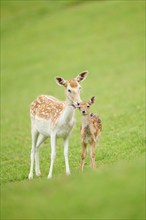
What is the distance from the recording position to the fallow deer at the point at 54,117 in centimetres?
1292

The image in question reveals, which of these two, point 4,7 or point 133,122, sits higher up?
point 4,7

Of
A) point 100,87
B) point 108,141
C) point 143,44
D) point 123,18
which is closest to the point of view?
point 108,141

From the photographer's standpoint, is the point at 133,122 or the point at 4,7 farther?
the point at 4,7

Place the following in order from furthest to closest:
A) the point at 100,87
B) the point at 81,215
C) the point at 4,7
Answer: the point at 4,7 → the point at 100,87 → the point at 81,215

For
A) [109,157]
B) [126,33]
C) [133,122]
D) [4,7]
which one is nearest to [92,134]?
[109,157]

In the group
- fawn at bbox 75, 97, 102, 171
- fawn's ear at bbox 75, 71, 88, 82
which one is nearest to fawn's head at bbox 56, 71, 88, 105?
fawn at bbox 75, 97, 102, 171

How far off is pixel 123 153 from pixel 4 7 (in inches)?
1758

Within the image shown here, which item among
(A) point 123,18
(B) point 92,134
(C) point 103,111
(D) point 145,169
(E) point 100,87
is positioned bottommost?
(D) point 145,169

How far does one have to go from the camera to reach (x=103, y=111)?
2523 cm

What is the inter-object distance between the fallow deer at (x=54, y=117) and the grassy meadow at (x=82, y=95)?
2.42ft

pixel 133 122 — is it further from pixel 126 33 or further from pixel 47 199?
pixel 126 33

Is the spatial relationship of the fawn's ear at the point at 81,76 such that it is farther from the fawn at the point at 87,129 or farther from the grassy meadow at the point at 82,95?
the grassy meadow at the point at 82,95

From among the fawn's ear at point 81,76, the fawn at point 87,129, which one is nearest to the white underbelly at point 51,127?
the fawn at point 87,129

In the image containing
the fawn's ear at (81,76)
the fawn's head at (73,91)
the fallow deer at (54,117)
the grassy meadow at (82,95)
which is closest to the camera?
the grassy meadow at (82,95)
